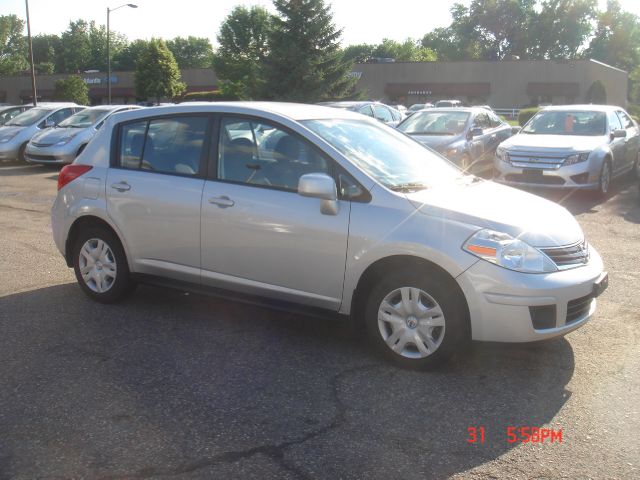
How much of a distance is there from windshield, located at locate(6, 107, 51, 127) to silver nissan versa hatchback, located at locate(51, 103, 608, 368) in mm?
14179

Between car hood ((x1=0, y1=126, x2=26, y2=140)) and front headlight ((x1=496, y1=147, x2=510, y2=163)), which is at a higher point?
front headlight ((x1=496, y1=147, x2=510, y2=163))

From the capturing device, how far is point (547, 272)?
4094mm

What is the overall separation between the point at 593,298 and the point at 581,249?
332 mm

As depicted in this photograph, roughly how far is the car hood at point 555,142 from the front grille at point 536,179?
0.47 meters

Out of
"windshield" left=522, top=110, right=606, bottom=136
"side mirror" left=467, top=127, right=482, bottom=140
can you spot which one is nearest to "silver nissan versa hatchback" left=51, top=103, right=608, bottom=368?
"windshield" left=522, top=110, right=606, bottom=136

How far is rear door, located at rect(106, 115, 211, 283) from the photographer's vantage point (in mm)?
5113

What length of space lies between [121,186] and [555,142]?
27.1ft

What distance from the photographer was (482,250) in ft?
13.3

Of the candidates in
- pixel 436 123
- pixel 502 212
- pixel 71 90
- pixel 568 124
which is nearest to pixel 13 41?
pixel 71 90

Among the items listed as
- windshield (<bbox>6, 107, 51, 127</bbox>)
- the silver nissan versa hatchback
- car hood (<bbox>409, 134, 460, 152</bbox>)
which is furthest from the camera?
windshield (<bbox>6, 107, 51, 127</bbox>)

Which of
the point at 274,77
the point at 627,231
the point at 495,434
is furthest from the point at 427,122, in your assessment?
the point at 274,77

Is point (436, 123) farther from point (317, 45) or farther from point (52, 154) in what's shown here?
point (317, 45)

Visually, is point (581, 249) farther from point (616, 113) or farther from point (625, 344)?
point (616, 113)

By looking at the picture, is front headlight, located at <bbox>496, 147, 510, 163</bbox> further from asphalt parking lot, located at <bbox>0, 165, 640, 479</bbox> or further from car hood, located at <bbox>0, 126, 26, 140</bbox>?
car hood, located at <bbox>0, 126, 26, 140</bbox>
